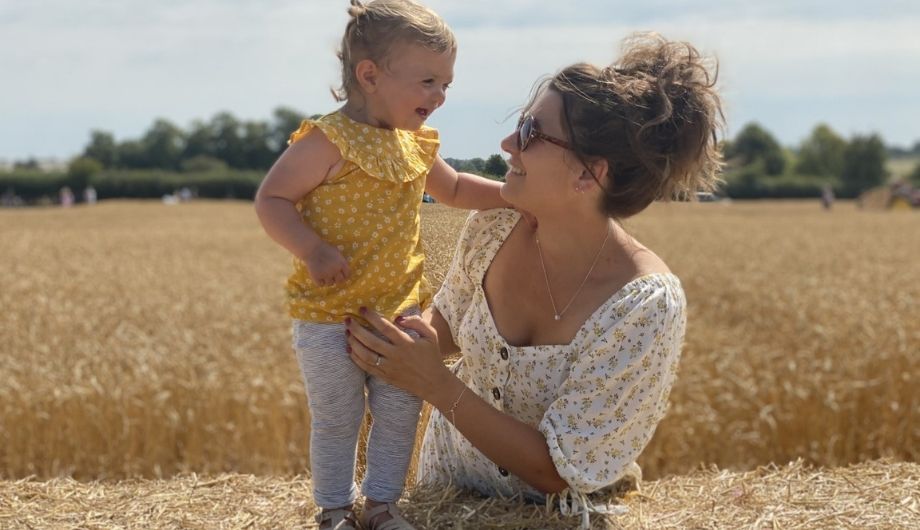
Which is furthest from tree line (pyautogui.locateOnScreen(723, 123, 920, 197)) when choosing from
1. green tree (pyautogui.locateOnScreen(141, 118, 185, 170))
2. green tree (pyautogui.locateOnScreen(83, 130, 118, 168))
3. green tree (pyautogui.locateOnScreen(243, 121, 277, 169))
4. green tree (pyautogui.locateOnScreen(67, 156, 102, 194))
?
green tree (pyautogui.locateOnScreen(83, 130, 118, 168))

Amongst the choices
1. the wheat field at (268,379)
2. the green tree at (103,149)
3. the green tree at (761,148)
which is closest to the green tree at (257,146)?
the green tree at (103,149)

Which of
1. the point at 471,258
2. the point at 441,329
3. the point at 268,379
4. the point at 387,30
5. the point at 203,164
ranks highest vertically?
the point at 387,30

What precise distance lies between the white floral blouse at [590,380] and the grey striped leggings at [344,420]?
0.33 meters

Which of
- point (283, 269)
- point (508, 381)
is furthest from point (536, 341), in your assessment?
point (283, 269)

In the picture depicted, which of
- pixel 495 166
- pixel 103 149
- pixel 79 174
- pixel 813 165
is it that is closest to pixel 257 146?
pixel 79 174

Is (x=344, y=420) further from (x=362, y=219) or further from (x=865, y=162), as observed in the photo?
(x=865, y=162)

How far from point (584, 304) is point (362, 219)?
28.5 inches

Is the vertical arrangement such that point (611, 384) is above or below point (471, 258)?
below

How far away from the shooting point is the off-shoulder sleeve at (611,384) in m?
2.77

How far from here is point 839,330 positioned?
8758mm

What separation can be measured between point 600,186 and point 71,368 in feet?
19.3

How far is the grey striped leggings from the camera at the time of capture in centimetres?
278

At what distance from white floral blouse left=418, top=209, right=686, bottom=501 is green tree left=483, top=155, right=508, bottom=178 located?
447 mm

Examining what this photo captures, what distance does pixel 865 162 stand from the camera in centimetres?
9119
